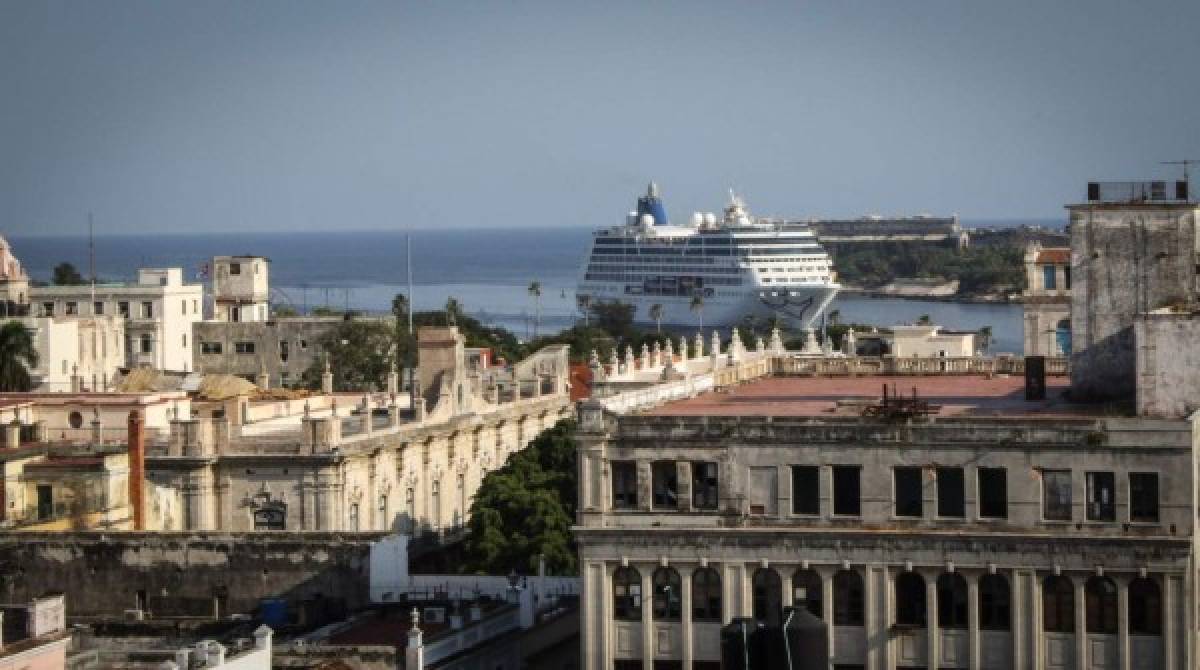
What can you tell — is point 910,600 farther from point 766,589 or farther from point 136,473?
point 136,473

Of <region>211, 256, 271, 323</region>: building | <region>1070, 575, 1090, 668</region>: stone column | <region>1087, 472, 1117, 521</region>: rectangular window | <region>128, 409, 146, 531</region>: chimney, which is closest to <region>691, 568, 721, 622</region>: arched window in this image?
<region>1070, 575, 1090, 668</region>: stone column

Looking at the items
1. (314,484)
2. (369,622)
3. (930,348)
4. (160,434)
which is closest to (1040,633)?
(369,622)

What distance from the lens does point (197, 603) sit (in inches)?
2466

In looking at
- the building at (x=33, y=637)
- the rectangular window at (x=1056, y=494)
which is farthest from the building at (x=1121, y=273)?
the building at (x=33, y=637)

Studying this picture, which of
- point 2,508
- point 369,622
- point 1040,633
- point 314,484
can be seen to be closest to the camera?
point 1040,633

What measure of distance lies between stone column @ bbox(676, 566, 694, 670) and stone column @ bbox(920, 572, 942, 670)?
4.46m

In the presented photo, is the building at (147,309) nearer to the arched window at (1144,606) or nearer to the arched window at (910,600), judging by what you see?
the arched window at (910,600)

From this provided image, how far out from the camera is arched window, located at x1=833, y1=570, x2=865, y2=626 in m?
53.3

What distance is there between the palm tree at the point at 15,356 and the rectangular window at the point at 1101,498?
7164cm

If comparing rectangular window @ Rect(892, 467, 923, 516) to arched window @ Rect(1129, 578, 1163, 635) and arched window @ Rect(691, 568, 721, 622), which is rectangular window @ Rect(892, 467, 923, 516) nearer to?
arched window @ Rect(691, 568, 721, 622)

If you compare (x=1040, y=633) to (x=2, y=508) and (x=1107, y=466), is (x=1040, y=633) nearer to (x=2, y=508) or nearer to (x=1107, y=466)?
(x=1107, y=466)

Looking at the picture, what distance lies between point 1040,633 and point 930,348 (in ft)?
178

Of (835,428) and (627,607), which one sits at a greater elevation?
(835,428)

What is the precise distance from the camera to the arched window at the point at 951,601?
5284cm
